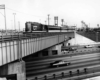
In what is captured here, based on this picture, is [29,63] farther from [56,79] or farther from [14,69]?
[14,69]

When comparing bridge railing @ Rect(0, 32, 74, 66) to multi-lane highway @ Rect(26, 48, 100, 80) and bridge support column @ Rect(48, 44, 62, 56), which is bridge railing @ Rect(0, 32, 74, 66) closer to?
multi-lane highway @ Rect(26, 48, 100, 80)

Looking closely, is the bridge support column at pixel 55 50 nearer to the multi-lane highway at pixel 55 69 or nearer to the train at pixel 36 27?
the multi-lane highway at pixel 55 69

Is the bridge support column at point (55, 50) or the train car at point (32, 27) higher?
the train car at point (32, 27)

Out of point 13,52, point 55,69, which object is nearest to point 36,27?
point 55,69

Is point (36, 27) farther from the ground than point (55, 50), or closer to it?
farther from the ground

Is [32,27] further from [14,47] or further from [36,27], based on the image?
[14,47]

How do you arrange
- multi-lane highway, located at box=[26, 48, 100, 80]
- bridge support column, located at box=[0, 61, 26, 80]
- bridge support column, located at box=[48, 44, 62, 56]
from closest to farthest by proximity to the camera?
bridge support column, located at box=[0, 61, 26, 80] < multi-lane highway, located at box=[26, 48, 100, 80] < bridge support column, located at box=[48, 44, 62, 56]

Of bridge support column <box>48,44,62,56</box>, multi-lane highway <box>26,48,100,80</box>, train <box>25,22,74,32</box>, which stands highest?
train <box>25,22,74,32</box>

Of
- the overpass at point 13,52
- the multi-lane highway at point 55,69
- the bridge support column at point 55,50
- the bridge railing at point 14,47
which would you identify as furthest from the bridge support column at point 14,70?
the bridge support column at point 55,50

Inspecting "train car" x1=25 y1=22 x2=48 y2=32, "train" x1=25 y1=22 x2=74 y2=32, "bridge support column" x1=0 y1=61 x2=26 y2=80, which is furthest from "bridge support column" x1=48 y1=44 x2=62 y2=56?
"bridge support column" x1=0 y1=61 x2=26 y2=80

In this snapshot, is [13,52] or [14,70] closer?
[13,52]

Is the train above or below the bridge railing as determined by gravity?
above

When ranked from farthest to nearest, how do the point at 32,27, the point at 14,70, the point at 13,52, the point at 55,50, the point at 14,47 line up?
the point at 55,50, the point at 32,27, the point at 14,70, the point at 14,47, the point at 13,52

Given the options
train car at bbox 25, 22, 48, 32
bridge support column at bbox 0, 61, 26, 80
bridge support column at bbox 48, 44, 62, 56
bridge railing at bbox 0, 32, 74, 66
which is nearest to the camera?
bridge railing at bbox 0, 32, 74, 66
